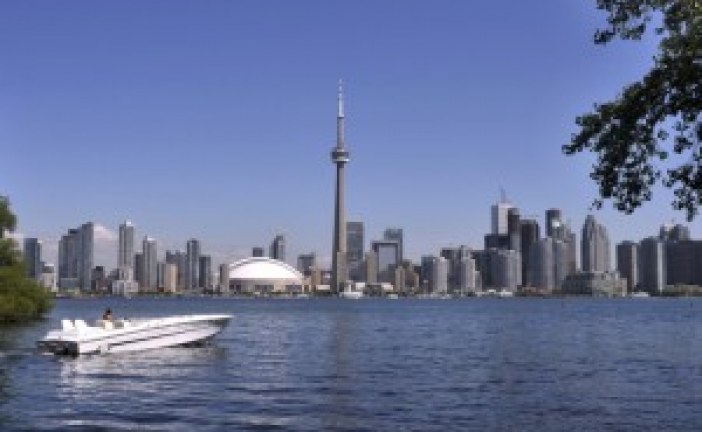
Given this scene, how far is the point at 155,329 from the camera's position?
60.2 meters

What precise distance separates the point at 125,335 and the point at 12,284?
50556 millimetres

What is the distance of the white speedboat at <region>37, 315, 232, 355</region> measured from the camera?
55625 millimetres

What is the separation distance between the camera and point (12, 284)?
336 ft

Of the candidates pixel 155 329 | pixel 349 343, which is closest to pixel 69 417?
pixel 155 329

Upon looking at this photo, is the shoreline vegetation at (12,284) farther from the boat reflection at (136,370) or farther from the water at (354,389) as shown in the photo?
the boat reflection at (136,370)

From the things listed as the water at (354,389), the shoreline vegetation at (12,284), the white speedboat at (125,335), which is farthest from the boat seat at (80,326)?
the shoreline vegetation at (12,284)

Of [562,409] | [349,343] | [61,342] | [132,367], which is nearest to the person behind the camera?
[562,409]

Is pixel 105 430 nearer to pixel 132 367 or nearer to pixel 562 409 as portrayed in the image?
pixel 562 409

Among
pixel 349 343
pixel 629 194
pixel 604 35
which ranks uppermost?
pixel 604 35

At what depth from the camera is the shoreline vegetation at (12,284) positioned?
100812 mm

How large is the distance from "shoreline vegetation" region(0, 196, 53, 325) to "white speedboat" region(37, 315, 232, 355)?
4421 centimetres

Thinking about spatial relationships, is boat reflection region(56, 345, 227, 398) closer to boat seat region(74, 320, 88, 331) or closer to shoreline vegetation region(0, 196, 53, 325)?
boat seat region(74, 320, 88, 331)

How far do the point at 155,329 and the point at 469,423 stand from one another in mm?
34560

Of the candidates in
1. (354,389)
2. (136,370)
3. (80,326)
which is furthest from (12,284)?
(354,389)
